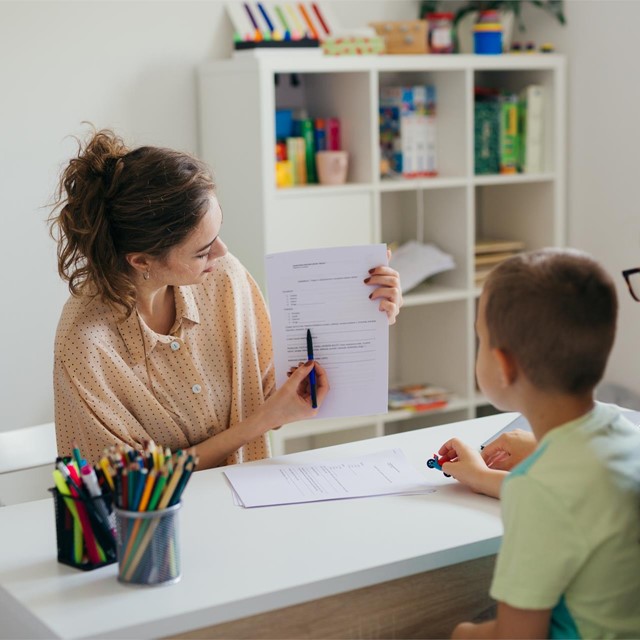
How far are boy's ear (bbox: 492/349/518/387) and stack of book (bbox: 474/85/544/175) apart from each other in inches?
92.1

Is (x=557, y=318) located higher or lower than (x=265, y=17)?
lower

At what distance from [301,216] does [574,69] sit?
3.77 feet

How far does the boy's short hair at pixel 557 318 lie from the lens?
4.13 ft

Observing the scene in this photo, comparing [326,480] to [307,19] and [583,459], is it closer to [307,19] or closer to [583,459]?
[583,459]

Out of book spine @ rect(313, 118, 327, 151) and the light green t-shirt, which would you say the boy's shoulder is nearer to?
the light green t-shirt

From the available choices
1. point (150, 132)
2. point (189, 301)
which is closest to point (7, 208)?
point (150, 132)

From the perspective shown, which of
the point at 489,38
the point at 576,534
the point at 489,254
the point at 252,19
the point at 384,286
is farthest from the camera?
the point at 489,254

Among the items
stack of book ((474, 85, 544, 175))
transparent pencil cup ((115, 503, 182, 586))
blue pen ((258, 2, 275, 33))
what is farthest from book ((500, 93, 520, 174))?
transparent pencil cup ((115, 503, 182, 586))

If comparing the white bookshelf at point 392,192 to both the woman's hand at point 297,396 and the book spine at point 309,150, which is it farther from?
the woman's hand at point 297,396

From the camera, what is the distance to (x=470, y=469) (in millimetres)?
1681

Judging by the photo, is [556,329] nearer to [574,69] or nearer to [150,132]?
[150,132]

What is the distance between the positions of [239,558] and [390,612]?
229 mm

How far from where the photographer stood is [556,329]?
126 cm

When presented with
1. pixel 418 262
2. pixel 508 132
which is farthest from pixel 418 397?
pixel 508 132
